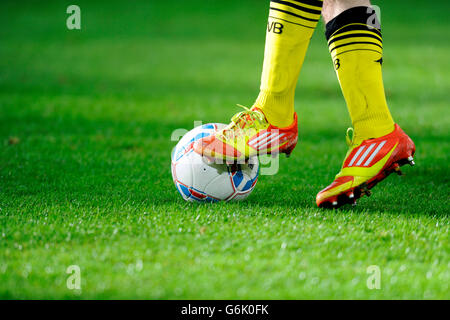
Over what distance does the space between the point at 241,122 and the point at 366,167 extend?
70 centimetres

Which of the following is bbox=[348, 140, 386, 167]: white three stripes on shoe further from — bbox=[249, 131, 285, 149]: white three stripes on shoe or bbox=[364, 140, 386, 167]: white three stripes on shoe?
bbox=[249, 131, 285, 149]: white three stripes on shoe

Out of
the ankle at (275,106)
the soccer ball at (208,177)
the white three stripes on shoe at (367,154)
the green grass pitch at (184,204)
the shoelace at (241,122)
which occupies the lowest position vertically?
the green grass pitch at (184,204)

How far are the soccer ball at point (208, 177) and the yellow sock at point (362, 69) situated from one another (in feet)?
2.14

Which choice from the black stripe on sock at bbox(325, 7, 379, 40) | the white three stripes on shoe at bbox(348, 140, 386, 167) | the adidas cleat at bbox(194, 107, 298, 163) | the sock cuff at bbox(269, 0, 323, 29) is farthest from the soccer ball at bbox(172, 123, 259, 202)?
the black stripe on sock at bbox(325, 7, 379, 40)

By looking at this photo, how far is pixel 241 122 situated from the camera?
120 inches

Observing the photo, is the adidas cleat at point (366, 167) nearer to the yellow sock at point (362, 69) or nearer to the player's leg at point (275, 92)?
the yellow sock at point (362, 69)

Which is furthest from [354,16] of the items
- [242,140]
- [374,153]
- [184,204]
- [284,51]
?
[184,204]

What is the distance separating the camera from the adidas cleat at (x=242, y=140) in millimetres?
2998

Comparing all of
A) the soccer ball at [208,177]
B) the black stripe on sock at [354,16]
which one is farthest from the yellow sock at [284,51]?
the soccer ball at [208,177]

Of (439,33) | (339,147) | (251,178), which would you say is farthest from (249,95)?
(439,33)

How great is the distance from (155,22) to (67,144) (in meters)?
12.8

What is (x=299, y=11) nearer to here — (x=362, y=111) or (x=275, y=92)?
(x=275, y=92)

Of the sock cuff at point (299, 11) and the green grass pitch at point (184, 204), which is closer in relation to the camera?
the green grass pitch at point (184, 204)
